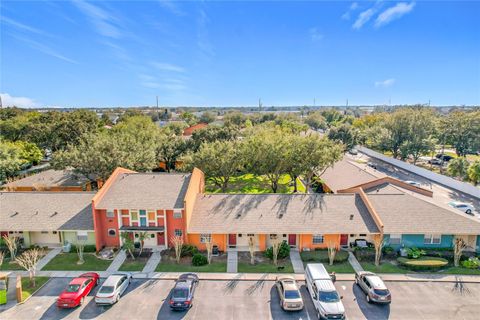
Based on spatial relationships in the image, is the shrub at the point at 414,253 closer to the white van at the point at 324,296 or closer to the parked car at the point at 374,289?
the parked car at the point at 374,289

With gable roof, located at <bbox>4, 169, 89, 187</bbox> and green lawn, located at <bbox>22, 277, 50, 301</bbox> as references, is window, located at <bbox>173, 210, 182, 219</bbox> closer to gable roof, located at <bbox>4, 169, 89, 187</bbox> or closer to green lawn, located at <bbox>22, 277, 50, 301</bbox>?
green lawn, located at <bbox>22, 277, 50, 301</bbox>

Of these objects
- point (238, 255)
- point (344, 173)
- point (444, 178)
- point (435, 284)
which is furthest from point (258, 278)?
point (444, 178)

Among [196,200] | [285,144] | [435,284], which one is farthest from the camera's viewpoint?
[285,144]

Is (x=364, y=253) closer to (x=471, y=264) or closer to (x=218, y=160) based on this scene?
(x=471, y=264)

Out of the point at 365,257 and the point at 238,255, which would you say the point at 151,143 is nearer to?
the point at 238,255

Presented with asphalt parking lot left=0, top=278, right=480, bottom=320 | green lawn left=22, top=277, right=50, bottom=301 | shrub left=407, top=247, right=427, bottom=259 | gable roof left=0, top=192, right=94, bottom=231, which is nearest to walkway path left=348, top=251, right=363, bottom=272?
asphalt parking lot left=0, top=278, right=480, bottom=320

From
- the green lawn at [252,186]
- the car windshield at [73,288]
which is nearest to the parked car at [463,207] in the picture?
the green lawn at [252,186]
